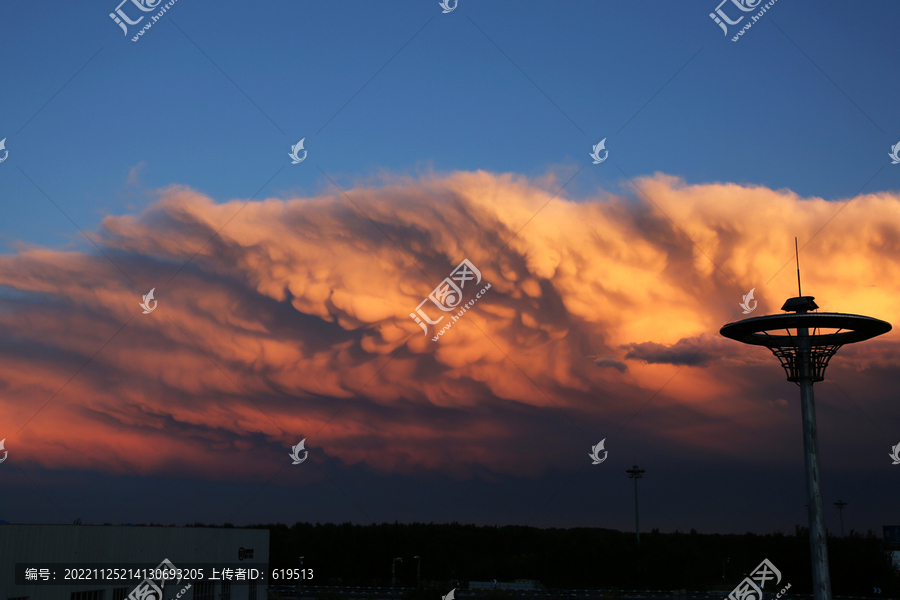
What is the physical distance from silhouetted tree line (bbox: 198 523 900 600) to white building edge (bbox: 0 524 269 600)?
3797cm

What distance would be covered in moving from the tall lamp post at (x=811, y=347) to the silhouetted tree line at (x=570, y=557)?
63581mm

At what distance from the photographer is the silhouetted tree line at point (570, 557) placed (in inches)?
3797

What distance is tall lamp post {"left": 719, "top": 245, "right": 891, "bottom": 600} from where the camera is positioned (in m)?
38.3

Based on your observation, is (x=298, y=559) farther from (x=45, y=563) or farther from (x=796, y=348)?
(x=796, y=348)

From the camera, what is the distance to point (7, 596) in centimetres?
3506

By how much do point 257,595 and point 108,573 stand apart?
26166 millimetres

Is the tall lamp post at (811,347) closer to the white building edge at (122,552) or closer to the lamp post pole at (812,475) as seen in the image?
the lamp post pole at (812,475)

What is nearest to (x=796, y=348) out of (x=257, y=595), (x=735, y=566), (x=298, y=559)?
(x=257, y=595)

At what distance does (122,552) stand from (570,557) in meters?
81.4
